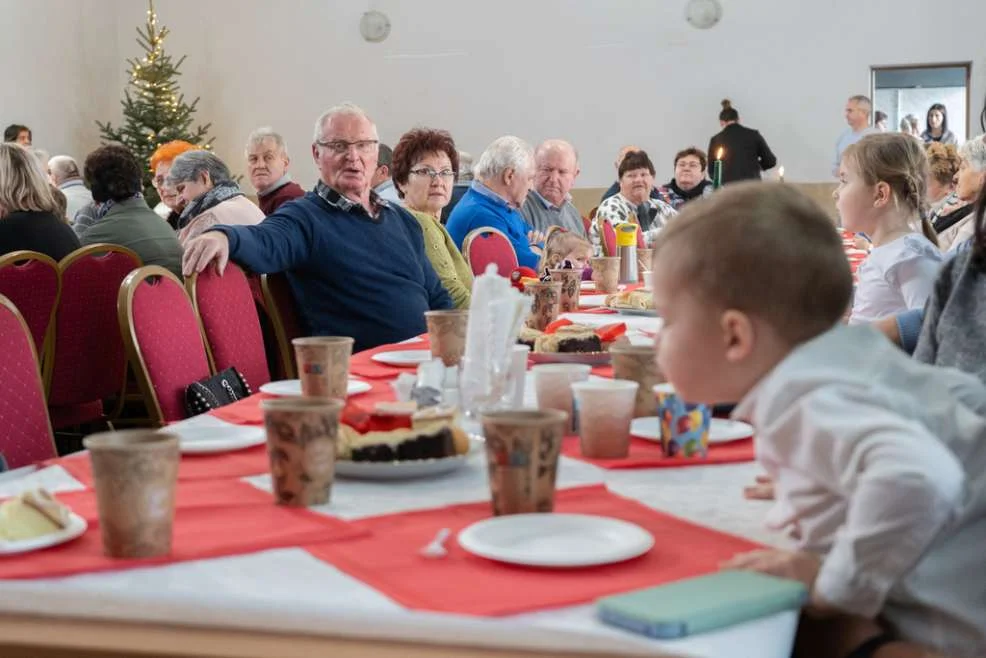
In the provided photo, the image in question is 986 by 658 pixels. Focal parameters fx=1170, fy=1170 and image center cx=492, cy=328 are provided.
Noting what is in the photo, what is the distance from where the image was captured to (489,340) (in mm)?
1771

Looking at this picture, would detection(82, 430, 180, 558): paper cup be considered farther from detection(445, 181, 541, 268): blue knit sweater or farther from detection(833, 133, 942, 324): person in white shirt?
detection(445, 181, 541, 268): blue knit sweater

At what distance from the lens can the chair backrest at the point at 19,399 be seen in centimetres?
214

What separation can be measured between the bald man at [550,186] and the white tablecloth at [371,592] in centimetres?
482

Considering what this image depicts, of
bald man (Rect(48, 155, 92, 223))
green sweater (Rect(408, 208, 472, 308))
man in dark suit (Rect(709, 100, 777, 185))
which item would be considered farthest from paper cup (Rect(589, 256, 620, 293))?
man in dark suit (Rect(709, 100, 777, 185))

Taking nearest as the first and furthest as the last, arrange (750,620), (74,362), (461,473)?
(750,620) < (461,473) < (74,362)

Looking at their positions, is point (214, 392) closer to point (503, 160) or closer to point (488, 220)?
point (488, 220)

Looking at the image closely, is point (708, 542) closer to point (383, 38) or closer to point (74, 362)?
point (74, 362)

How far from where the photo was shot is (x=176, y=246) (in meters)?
4.85

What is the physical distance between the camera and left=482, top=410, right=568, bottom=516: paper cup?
4.07 ft

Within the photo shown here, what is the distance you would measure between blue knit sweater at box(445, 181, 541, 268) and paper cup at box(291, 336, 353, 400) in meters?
3.65

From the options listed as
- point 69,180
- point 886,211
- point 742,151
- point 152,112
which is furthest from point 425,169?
point 152,112

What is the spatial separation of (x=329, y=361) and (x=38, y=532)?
78cm

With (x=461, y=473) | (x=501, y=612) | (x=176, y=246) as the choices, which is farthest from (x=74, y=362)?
(x=501, y=612)

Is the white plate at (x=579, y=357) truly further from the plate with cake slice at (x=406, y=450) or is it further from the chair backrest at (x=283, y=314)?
the chair backrest at (x=283, y=314)
